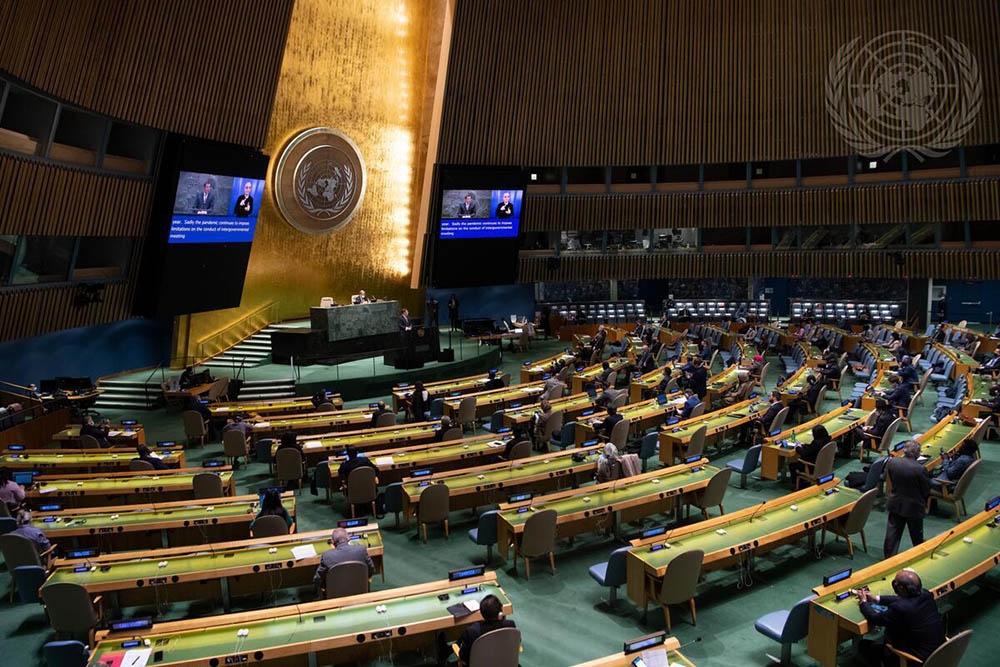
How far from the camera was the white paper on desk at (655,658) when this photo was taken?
17.3 feet

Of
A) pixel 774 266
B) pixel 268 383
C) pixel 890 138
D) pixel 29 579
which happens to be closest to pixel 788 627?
pixel 29 579

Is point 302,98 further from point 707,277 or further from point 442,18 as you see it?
point 707,277

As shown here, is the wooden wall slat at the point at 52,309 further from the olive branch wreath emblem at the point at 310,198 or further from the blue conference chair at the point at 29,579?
the blue conference chair at the point at 29,579

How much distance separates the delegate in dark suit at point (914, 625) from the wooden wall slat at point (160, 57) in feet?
46.7


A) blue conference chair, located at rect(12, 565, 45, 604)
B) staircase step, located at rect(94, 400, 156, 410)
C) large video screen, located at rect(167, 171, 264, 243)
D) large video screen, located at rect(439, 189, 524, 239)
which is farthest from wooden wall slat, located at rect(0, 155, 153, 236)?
large video screen, located at rect(439, 189, 524, 239)

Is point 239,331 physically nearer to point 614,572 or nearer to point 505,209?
point 505,209

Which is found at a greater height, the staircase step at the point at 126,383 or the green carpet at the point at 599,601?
the staircase step at the point at 126,383

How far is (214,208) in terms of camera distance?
1844 centimetres

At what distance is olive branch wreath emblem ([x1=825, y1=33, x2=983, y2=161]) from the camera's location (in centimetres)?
2280

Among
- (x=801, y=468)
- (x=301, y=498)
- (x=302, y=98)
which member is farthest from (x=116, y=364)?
(x=801, y=468)

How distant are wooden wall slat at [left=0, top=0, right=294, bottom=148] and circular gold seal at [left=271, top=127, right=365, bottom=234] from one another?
3.22m

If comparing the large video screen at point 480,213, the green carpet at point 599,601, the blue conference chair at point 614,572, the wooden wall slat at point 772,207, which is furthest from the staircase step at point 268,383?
the blue conference chair at point 614,572

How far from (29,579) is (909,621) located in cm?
785

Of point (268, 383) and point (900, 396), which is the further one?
point (268, 383)
